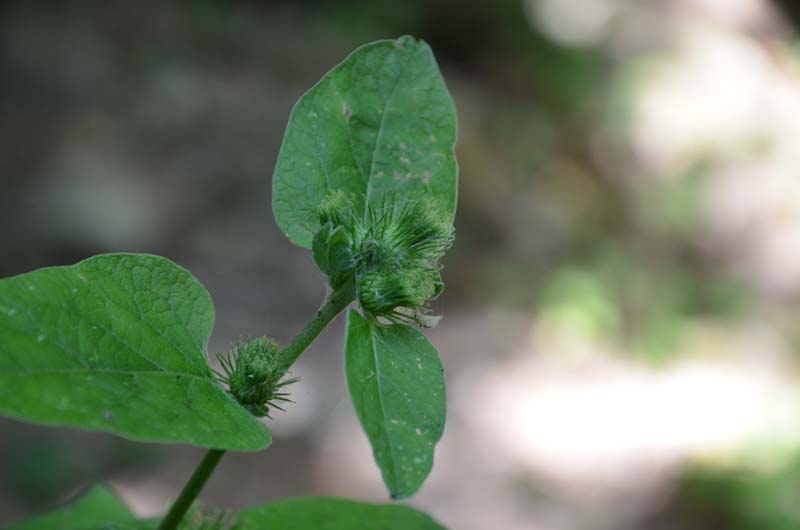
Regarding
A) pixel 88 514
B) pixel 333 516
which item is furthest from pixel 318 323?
pixel 88 514

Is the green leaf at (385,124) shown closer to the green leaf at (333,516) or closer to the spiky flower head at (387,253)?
the spiky flower head at (387,253)

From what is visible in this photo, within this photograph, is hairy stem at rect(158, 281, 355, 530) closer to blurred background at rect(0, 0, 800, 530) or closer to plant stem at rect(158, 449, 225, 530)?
plant stem at rect(158, 449, 225, 530)

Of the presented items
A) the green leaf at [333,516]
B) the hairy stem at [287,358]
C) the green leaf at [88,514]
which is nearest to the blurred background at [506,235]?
the green leaf at [88,514]

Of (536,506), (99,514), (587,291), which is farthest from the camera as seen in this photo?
(587,291)

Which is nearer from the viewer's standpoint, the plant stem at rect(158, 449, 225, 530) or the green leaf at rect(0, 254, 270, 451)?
the green leaf at rect(0, 254, 270, 451)

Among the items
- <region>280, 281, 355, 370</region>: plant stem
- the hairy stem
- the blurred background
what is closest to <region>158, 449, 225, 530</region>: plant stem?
the hairy stem

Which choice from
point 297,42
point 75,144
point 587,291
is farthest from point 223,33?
point 587,291

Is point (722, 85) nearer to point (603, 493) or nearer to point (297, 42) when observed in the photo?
point (297, 42)
